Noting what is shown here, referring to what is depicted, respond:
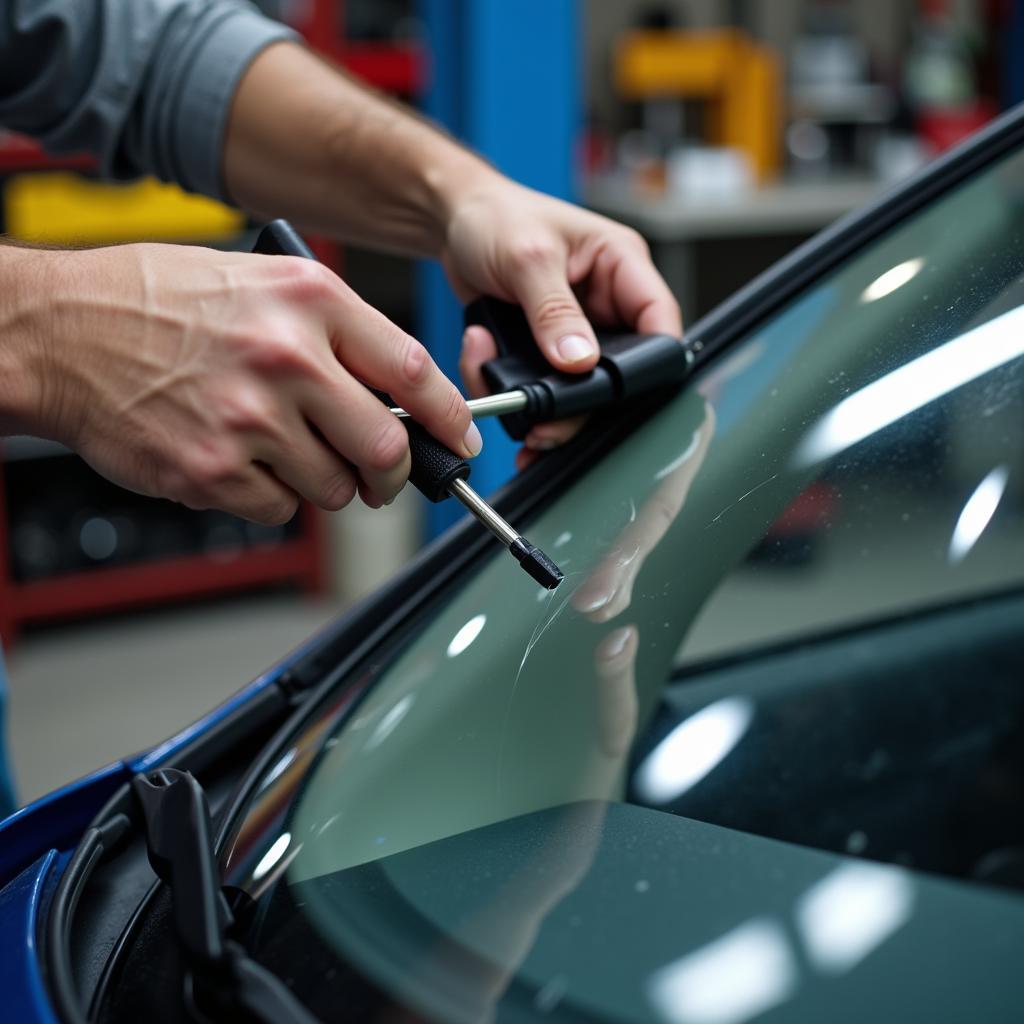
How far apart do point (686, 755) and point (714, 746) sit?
0.07 m

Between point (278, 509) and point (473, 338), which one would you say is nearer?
point (278, 509)

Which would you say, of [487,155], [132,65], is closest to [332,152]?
[132,65]

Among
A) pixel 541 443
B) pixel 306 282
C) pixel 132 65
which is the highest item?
pixel 132 65

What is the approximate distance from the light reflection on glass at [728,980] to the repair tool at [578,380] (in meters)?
0.38

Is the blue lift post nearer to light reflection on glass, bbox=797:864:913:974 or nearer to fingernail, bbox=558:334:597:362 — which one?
fingernail, bbox=558:334:597:362

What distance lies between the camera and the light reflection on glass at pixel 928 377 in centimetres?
78

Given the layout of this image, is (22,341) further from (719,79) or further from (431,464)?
(719,79)

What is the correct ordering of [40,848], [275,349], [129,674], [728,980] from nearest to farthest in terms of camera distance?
[728,980]
[275,349]
[40,848]
[129,674]

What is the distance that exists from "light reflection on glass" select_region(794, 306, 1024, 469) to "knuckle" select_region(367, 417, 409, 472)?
0.27 meters

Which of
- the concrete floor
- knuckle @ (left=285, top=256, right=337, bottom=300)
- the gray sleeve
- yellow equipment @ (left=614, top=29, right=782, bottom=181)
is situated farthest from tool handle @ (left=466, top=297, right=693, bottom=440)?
yellow equipment @ (left=614, top=29, right=782, bottom=181)

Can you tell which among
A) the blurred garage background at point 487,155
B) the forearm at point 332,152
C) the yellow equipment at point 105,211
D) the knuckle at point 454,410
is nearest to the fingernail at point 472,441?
the knuckle at point 454,410

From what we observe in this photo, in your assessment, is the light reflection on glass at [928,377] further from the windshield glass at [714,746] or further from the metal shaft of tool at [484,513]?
the metal shaft of tool at [484,513]

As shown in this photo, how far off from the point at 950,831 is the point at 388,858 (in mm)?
687

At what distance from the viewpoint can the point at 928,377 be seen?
0.78 meters
